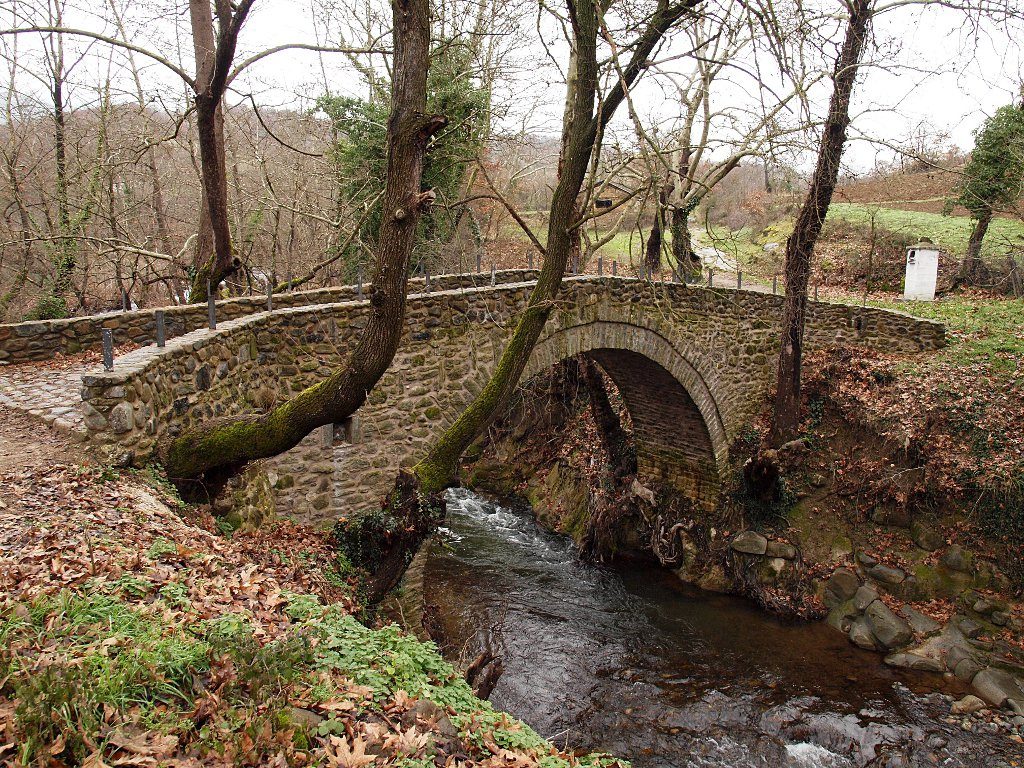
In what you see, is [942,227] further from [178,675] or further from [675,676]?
[178,675]

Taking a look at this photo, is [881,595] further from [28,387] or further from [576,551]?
[28,387]

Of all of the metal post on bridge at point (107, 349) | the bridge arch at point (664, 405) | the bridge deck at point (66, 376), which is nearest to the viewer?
the metal post on bridge at point (107, 349)

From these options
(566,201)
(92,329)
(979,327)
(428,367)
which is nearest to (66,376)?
(92,329)

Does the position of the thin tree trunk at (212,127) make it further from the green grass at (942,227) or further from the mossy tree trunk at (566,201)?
the green grass at (942,227)

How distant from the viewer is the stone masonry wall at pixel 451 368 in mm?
5004

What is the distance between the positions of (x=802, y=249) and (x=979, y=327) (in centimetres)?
570

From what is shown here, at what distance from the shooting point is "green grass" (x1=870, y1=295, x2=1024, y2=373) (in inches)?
447

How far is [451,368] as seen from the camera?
7.69 m

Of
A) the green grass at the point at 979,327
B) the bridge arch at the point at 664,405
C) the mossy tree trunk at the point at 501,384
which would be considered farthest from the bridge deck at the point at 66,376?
the green grass at the point at 979,327

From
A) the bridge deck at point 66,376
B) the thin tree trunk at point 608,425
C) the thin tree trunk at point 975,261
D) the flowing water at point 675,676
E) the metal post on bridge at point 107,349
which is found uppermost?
the thin tree trunk at point 975,261

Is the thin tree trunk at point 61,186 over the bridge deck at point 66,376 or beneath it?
over

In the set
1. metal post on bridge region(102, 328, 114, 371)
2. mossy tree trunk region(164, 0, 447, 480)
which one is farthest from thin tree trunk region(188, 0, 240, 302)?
metal post on bridge region(102, 328, 114, 371)

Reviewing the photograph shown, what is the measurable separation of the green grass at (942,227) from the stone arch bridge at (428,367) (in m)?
7.27

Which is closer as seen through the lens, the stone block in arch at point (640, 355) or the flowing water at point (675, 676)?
the flowing water at point (675, 676)
